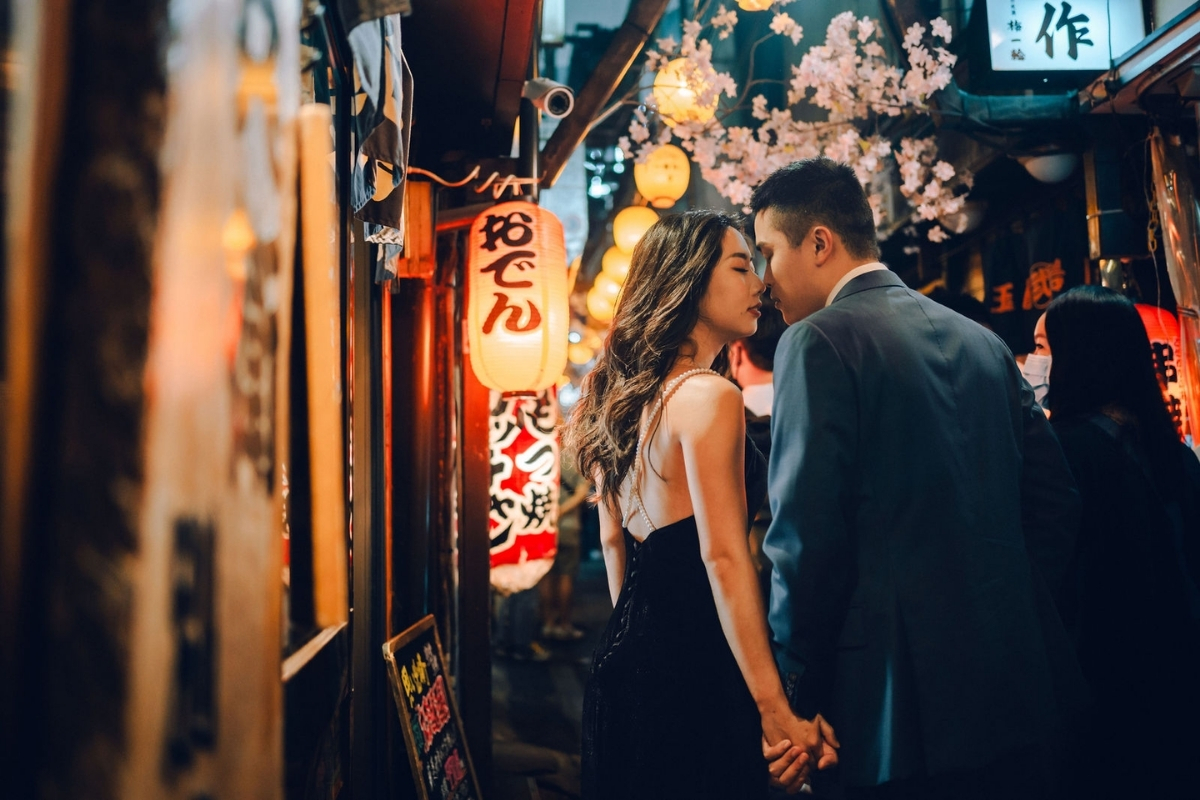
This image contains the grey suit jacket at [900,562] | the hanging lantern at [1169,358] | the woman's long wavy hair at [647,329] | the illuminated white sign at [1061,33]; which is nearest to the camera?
the grey suit jacket at [900,562]

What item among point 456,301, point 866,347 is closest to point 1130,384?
point 866,347

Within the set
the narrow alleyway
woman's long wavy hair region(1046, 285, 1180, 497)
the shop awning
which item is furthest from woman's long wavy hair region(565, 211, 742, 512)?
the shop awning

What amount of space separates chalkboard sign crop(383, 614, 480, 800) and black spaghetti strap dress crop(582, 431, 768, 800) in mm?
1588

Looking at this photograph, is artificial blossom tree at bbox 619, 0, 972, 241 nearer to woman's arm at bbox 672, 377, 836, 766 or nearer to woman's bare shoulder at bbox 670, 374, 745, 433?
woman's bare shoulder at bbox 670, 374, 745, 433

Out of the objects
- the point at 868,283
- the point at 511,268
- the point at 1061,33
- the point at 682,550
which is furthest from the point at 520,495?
the point at 1061,33

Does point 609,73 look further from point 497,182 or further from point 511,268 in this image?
point 511,268

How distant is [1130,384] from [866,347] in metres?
2.24

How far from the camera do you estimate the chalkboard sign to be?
452 centimetres

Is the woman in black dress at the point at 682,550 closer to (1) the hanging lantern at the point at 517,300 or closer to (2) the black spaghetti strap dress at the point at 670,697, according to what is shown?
(2) the black spaghetti strap dress at the point at 670,697

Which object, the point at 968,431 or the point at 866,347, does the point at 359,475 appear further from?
the point at 968,431

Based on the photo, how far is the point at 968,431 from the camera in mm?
2879

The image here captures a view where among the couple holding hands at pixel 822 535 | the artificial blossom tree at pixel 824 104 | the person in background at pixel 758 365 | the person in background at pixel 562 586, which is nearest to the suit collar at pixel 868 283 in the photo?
the couple holding hands at pixel 822 535

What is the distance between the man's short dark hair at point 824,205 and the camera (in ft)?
10.8

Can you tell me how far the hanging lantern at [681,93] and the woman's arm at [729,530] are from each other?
7.05 meters
